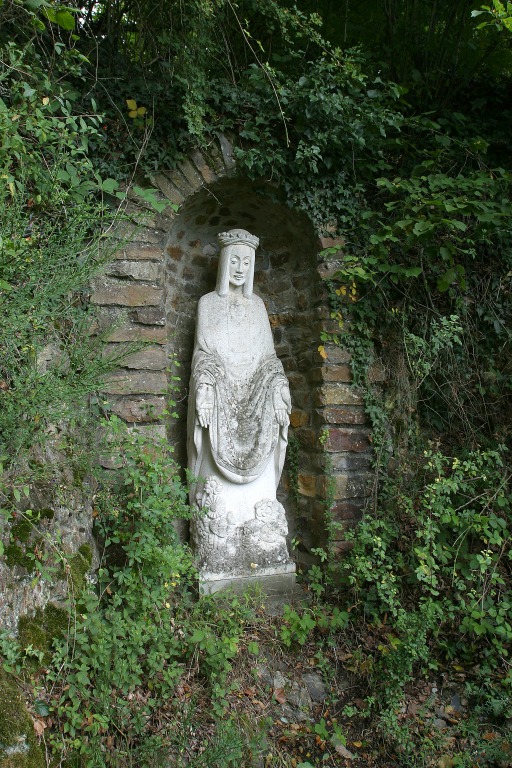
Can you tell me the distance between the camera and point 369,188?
4395 millimetres

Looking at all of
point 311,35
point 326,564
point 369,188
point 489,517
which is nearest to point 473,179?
point 369,188

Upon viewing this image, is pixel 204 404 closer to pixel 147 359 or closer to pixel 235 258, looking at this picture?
pixel 147 359

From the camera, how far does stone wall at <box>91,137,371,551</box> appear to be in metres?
3.74

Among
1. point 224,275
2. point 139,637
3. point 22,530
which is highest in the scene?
point 224,275

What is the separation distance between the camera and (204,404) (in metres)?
3.73

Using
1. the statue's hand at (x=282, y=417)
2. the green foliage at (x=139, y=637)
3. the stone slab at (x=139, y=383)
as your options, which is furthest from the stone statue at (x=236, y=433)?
the green foliage at (x=139, y=637)

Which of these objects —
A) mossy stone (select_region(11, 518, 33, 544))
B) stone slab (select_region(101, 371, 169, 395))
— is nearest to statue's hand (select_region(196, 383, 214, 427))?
stone slab (select_region(101, 371, 169, 395))

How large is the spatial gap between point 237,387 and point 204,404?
33cm

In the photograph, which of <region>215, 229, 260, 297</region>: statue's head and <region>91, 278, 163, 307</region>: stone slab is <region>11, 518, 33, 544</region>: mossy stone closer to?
<region>91, 278, 163, 307</region>: stone slab

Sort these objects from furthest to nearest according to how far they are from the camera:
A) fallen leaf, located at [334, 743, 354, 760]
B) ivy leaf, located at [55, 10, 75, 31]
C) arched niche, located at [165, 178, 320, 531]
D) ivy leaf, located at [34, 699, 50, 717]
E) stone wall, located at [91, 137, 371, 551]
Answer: arched niche, located at [165, 178, 320, 531]
stone wall, located at [91, 137, 371, 551]
fallen leaf, located at [334, 743, 354, 760]
ivy leaf, located at [55, 10, 75, 31]
ivy leaf, located at [34, 699, 50, 717]

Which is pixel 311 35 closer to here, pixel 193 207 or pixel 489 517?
pixel 193 207

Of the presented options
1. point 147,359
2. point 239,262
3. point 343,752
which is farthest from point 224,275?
point 343,752

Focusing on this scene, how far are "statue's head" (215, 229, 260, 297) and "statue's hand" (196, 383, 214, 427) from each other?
2.37 ft

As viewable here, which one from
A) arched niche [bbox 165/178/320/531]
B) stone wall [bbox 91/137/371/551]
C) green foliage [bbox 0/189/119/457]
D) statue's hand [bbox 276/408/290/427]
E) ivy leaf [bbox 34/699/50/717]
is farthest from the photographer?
arched niche [bbox 165/178/320/531]
